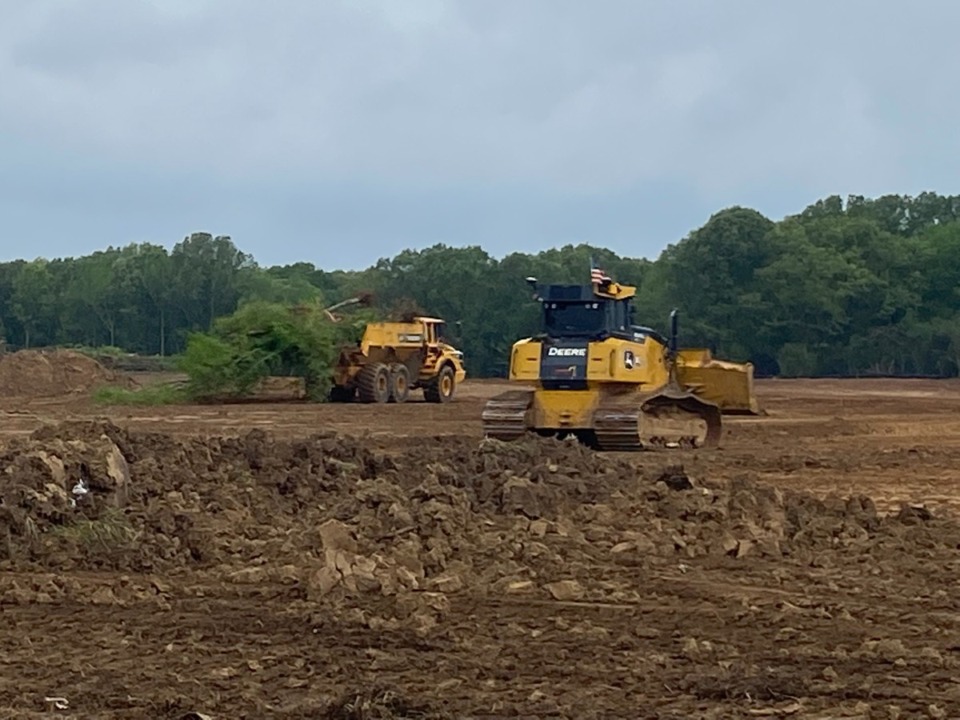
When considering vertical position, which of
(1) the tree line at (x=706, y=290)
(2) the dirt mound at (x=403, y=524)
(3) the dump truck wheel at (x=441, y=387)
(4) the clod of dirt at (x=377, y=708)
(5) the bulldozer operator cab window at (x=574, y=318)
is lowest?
(4) the clod of dirt at (x=377, y=708)

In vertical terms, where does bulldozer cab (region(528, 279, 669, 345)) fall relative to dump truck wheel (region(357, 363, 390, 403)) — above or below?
above

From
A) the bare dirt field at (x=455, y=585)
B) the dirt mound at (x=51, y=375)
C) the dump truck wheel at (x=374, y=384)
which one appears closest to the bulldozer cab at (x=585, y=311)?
the bare dirt field at (x=455, y=585)

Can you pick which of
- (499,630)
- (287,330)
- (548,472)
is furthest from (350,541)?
(287,330)

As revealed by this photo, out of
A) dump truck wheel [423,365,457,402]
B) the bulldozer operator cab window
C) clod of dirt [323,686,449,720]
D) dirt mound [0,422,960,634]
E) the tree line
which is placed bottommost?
clod of dirt [323,686,449,720]

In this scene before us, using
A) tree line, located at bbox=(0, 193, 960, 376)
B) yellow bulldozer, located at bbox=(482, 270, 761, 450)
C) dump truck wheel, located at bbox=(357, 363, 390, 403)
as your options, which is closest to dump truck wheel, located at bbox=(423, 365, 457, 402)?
dump truck wheel, located at bbox=(357, 363, 390, 403)

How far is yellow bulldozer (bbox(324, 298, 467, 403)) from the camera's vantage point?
111 ft

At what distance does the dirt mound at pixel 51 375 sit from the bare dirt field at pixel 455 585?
28179 millimetres

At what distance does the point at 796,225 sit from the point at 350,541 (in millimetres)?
56933

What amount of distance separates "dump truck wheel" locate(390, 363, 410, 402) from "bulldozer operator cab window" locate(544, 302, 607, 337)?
1470 cm

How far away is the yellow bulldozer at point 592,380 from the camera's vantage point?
62.5 ft

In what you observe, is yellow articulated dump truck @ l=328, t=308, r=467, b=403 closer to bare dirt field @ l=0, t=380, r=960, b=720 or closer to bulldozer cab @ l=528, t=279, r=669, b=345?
bulldozer cab @ l=528, t=279, r=669, b=345

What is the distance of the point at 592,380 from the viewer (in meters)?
19.1

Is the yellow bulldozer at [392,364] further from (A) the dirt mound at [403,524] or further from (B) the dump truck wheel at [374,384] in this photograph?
(A) the dirt mound at [403,524]

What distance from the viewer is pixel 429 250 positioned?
72188mm
